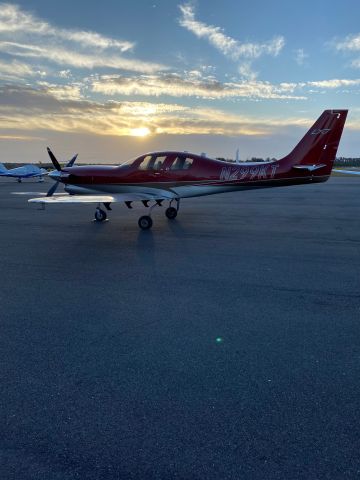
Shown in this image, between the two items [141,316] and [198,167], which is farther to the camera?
[198,167]

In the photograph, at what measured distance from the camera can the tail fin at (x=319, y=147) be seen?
43.7 feet

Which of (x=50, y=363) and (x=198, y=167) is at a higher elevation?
(x=198, y=167)

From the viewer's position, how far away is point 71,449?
2875 millimetres

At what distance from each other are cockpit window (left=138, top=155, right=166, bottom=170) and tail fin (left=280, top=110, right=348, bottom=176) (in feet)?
15.4

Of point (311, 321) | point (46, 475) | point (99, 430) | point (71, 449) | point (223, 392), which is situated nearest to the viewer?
point (46, 475)

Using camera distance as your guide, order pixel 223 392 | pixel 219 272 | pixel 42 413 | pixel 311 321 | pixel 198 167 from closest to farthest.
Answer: pixel 42 413 < pixel 223 392 < pixel 311 321 < pixel 219 272 < pixel 198 167

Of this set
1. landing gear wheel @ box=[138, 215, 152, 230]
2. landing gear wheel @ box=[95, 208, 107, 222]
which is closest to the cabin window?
landing gear wheel @ box=[138, 215, 152, 230]

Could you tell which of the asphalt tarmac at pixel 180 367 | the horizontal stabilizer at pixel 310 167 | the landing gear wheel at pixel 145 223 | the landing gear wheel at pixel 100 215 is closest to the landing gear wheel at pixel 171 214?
the landing gear wheel at pixel 145 223

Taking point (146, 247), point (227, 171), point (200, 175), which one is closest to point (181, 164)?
point (200, 175)

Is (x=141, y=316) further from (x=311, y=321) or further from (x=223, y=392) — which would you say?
(x=311, y=321)

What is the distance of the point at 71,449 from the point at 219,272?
5197 millimetres

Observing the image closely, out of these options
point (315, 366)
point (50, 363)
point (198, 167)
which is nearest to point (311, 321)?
point (315, 366)

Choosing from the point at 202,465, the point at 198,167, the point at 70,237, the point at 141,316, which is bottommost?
the point at 70,237

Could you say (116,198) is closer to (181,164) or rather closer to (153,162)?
(153,162)
